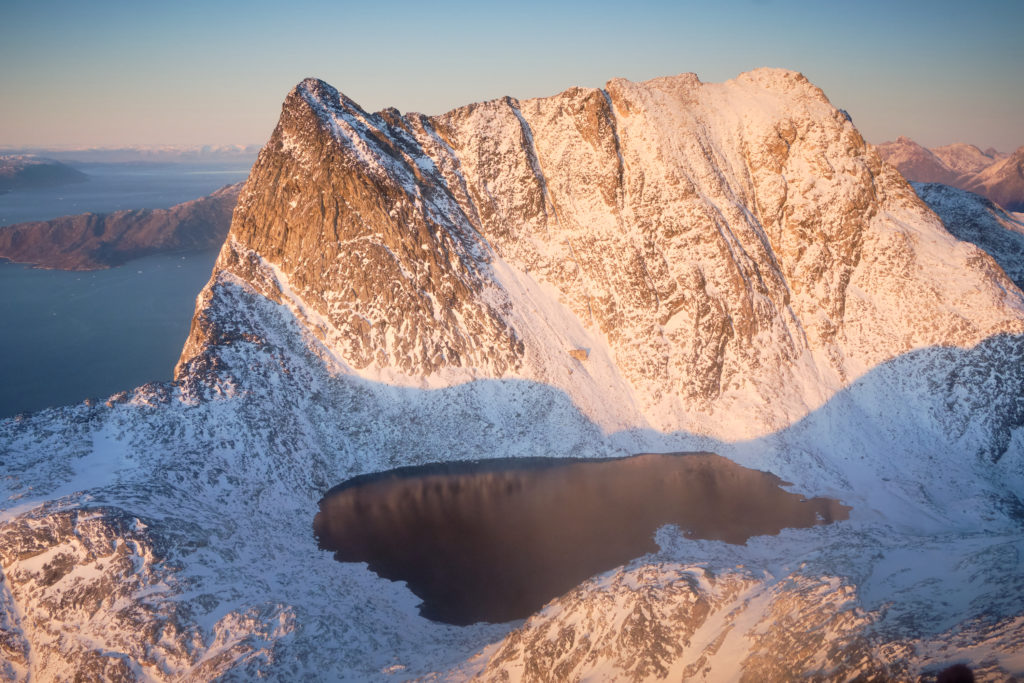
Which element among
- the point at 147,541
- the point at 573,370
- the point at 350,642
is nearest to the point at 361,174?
the point at 573,370

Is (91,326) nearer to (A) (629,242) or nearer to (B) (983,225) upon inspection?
(A) (629,242)

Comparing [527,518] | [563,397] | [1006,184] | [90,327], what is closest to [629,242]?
[563,397]

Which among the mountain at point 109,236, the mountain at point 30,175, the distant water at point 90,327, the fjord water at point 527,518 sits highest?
the mountain at point 30,175

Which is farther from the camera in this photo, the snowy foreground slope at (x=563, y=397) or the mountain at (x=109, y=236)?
the mountain at (x=109, y=236)

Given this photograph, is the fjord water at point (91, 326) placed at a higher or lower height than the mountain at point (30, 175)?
lower

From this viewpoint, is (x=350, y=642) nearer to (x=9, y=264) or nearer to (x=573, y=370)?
(x=573, y=370)

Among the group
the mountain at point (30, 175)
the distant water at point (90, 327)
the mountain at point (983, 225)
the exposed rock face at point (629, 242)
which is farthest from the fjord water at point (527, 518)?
the mountain at point (30, 175)

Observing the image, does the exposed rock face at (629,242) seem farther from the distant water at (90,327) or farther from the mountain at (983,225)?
the distant water at (90,327)
